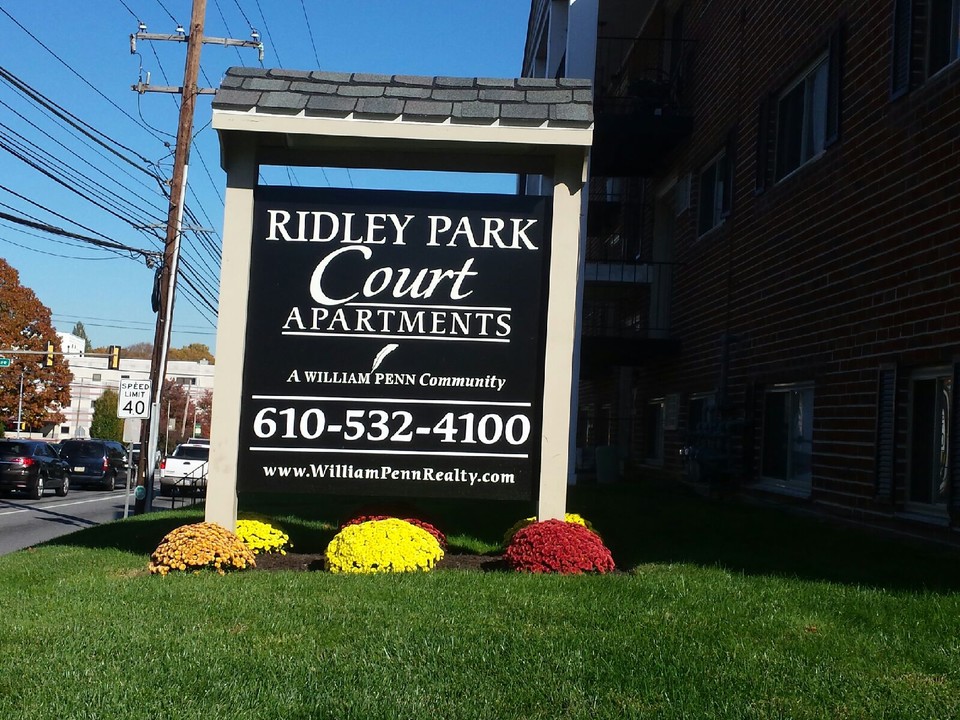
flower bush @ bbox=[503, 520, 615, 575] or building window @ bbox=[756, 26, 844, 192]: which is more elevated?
building window @ bbox=[756, 26, 844, 192]

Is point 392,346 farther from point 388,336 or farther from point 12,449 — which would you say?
point 12,449

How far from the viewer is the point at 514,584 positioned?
742 centimetres

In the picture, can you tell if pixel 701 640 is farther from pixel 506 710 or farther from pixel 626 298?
pixel 626 298

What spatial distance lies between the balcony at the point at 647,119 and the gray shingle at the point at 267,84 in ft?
35.5

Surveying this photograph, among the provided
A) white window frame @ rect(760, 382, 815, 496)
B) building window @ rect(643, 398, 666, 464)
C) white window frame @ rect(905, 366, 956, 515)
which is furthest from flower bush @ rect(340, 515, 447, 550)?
building window @ rect(643, 398, 666, 464)

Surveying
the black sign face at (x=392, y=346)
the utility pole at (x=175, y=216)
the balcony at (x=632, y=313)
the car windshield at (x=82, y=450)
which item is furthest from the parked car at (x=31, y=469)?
the black sign face at (x=392, y=346)

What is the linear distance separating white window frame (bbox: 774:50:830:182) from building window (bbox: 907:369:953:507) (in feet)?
12.4

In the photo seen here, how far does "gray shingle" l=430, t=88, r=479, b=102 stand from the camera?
921 cm

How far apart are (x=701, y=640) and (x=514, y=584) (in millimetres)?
1863

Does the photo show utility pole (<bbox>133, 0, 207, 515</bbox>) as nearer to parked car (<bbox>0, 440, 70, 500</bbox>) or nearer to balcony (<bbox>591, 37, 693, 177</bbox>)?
parked car (<bbox>0, 440, 70, 500</bbox>)

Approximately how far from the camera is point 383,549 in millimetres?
8320

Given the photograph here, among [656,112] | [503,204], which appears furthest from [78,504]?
[503,204]

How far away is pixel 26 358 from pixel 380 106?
63.6 meters

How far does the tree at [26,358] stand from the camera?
61.4 m
